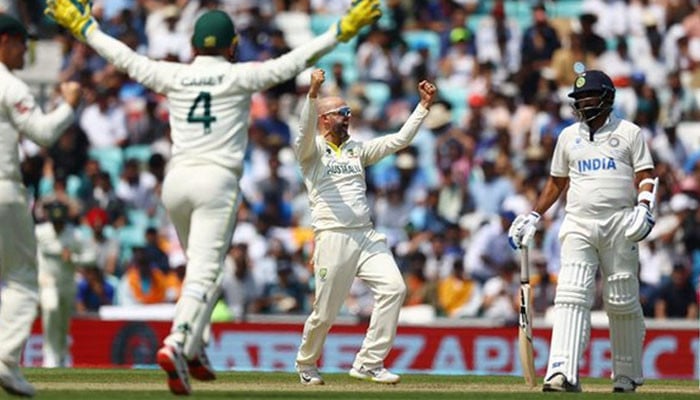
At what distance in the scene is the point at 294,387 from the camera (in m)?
12.5

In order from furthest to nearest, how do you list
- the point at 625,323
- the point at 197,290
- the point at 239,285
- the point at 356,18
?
the point at 239,285, the point at 625,323, the point at 356,18, the point at 197,290

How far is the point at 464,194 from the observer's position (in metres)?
21.7

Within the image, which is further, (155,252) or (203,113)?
(155,252)

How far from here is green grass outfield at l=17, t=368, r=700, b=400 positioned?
37.0 ft

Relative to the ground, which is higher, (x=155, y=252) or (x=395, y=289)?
(x=395, y=289)

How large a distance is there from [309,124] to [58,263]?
7972 millimetres

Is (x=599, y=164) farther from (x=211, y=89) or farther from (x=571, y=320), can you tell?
(x=211, y=89)

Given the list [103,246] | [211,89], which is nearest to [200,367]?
[211,89]

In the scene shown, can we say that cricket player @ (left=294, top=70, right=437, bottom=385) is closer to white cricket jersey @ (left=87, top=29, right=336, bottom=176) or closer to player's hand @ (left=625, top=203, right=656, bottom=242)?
player's hand @ (left=625, top=203, right=656, bottom=242)

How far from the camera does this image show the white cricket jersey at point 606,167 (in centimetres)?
1224

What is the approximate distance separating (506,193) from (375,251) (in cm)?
845

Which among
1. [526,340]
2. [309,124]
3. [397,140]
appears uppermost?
[309,124]

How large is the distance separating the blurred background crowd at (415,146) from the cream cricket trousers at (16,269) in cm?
929

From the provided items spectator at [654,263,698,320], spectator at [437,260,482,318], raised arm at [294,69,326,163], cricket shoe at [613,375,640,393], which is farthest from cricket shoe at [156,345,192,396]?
spectator at [654,263,698,320]
